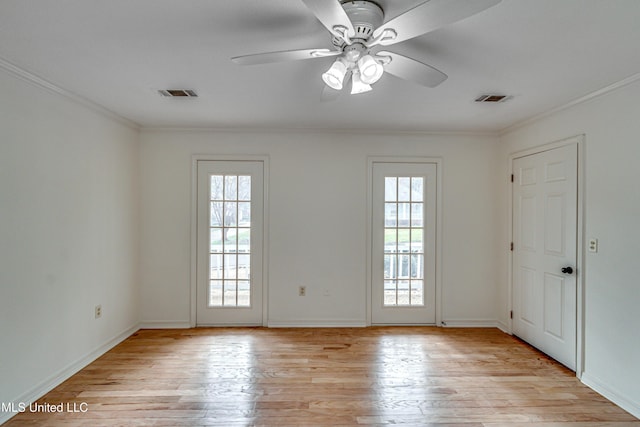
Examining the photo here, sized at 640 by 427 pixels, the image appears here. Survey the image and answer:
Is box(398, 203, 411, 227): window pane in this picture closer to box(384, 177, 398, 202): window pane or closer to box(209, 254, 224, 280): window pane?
box(384, 177, 398, 202): window pane

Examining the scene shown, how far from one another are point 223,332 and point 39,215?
205cm

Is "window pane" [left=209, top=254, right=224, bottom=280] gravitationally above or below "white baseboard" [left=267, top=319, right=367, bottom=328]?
above

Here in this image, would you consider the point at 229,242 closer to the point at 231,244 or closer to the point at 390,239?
the point at 231,244

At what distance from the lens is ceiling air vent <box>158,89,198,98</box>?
2.46 meters

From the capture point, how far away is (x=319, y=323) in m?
3.66

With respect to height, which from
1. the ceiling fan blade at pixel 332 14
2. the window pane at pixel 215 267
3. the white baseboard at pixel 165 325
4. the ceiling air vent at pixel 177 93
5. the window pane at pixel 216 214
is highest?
the ceiling air vent at pixel 177 93

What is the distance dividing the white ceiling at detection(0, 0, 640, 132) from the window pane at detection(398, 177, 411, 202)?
90 cm

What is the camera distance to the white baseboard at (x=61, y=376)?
2.16 meters

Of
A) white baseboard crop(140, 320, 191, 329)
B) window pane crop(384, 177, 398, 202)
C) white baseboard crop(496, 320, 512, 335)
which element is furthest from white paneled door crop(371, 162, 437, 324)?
white baseboard crop(140, 320, 191, 329)

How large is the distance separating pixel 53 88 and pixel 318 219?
2.63m

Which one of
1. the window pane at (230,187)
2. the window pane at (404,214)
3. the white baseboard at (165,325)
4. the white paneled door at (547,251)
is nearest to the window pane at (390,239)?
the window pane at (404,214)

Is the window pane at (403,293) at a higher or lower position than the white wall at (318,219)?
lower

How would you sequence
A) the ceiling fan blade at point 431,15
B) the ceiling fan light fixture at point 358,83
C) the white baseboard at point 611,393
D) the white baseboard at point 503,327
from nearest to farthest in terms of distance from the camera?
the ceiling fan blade at point 431,15 < the ceiling fan light fixture at point 358,83 < the white baseboard at point 611,393 < the white baseboard at point 503,327

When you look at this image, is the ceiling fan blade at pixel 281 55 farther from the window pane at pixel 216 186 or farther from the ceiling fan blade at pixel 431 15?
the window pane at pixel 216 186
